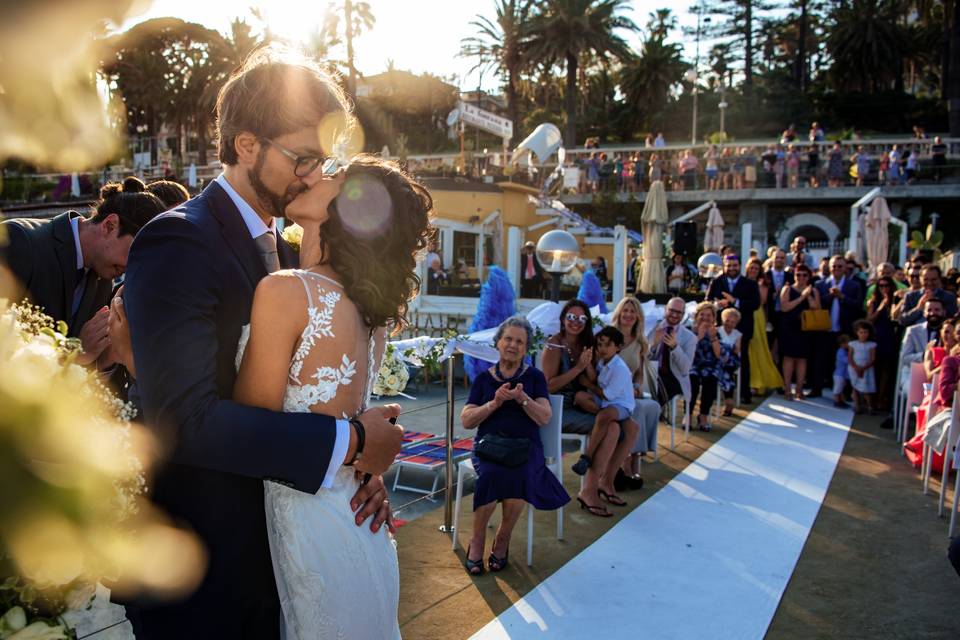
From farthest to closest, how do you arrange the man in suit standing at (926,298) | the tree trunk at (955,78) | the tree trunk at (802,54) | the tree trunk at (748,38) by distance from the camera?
1. the tree trunk at (748,38)
2. the tree trunk at (802,54)
3. the tree trunk at (955,78)
4. the man in suit standing at (926,298)

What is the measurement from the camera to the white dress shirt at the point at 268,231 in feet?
4.99

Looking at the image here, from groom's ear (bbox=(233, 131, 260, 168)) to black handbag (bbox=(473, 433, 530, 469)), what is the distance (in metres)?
3.18

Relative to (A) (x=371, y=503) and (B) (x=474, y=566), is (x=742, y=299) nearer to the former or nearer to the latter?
(B) (x=474, y=566)

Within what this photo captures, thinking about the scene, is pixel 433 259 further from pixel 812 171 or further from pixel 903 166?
pixel 903 166

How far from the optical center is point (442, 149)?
4484 cm

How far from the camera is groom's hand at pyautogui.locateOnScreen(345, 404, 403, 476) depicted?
1.58m

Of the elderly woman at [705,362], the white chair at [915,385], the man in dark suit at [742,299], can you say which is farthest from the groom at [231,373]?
the man in dark suit at [742,299]

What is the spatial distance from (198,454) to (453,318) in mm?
11128

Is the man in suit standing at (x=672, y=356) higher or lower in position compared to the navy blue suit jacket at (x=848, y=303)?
lower

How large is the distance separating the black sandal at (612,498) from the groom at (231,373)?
4473mm

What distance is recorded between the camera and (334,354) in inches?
63.3

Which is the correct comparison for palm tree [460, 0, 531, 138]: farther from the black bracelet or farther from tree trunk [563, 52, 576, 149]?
the black bracelet

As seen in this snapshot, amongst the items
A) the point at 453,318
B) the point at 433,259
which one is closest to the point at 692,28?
the point at 433,259

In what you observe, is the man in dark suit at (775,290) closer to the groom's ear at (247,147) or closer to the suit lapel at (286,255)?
the suit lapel at (286,255)
